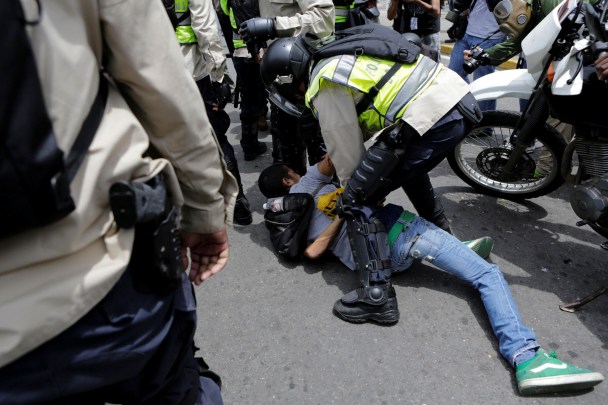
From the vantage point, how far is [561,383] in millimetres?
1733

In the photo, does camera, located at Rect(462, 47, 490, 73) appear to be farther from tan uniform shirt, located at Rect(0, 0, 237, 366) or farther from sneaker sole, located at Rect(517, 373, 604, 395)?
tan uniform shirt, located at Rect(0, 0, 237, 366)

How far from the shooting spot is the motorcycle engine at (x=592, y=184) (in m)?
2.11

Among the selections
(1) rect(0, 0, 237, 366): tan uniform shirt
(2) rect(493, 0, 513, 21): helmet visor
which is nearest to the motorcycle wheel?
(2) rect(493, 0, 513, 21): helmet visor

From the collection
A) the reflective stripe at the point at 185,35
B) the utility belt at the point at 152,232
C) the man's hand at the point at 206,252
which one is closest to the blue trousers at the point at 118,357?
the utility belt at the point at 152,232

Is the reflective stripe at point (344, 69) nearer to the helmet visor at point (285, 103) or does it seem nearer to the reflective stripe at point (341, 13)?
the helmet visor at point (285, 103)

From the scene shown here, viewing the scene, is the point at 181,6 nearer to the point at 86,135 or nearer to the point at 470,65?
the point at 470,65

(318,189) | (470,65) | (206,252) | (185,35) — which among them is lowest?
(318,189)

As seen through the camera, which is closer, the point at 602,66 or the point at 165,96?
the point at 165,96

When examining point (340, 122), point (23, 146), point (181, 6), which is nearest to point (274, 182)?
point (340, 122)

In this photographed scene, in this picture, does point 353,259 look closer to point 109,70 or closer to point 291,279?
point 291,279

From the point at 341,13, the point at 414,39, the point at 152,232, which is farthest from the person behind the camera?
the point at 341,13

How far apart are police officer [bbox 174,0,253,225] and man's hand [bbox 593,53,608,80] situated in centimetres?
195

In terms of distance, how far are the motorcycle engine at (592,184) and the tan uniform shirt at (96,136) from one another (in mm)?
1901

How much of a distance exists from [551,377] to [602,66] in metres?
1.33
